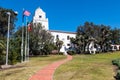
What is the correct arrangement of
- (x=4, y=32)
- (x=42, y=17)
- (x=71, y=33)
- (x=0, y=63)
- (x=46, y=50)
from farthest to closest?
(x=71, y=33) → (x=42, y=17) → (x=46, y=50) → (x=4, y=32) → (x=0, y=63)

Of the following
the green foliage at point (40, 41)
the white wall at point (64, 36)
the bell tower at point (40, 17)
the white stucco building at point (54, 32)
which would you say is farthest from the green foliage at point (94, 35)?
the green foliage at point (40, 41)

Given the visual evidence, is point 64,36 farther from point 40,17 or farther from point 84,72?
point 84,72

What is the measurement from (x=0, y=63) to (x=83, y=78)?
1855cm

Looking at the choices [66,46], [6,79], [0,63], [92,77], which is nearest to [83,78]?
[92,77]

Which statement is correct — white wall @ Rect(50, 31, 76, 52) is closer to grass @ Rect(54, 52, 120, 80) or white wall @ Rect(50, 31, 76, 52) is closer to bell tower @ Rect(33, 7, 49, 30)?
bell tower @ Rect(33, 7, 49, 30)

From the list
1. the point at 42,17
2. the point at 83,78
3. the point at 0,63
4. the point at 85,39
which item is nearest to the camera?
the point at 83,78

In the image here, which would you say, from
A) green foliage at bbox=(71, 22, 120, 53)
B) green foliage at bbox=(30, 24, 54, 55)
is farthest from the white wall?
green foliage at bbox=(30, 24, 54, 55)

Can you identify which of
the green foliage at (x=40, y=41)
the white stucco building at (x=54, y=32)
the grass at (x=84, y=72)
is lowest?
the grass at (x=84, y=72)

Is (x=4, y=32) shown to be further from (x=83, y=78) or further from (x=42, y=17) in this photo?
(x=83, y=78)

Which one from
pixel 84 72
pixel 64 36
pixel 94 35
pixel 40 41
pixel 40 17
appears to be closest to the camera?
pixel 84 72

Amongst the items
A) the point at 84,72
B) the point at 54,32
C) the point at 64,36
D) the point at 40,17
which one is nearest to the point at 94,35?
the point at 64,36

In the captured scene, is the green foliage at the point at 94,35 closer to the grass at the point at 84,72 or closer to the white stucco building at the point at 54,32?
the white stucco building at the point at 54,32

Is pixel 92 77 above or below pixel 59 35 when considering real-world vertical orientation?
below

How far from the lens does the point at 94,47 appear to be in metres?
88.5
